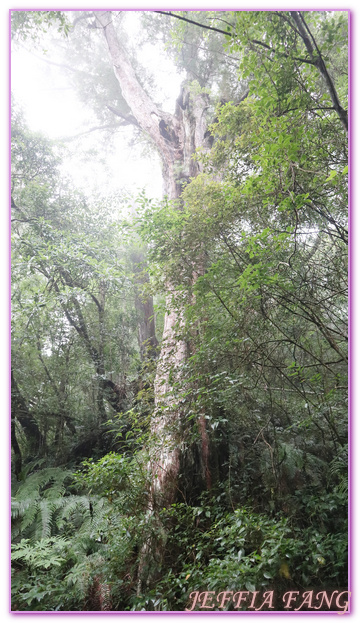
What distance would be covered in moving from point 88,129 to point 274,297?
5.77 metres

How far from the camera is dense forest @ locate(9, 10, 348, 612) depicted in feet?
5.80

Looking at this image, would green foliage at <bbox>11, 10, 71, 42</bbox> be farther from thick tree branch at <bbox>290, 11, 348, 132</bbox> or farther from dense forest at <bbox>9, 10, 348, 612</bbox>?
thick tree branch at <bbox>290, 11, 348, 132</bbox>

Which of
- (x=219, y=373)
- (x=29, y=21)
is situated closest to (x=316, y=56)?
(x=219, y=373)

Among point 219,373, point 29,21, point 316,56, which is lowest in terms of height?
point 219,373

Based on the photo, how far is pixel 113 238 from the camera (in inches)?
201

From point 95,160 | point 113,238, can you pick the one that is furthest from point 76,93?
point 113,238

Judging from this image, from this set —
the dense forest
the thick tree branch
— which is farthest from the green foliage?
the thick tree branch

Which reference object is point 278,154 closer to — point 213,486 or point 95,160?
point 213,486

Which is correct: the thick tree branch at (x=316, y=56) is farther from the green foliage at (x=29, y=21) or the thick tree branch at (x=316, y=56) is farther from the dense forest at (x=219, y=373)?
the green foliage at (x=29, y=21)

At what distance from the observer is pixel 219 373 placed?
229 cm

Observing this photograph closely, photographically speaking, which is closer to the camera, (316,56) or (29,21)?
(316,56)

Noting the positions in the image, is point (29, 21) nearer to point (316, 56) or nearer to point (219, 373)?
point (316, 56)

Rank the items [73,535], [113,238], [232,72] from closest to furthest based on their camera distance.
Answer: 1. [73,535]
2. [232,72]
3. [113,238]

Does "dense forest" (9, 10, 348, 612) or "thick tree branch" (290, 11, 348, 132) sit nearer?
"thick tree branch" (290, 11, 348, 132)
